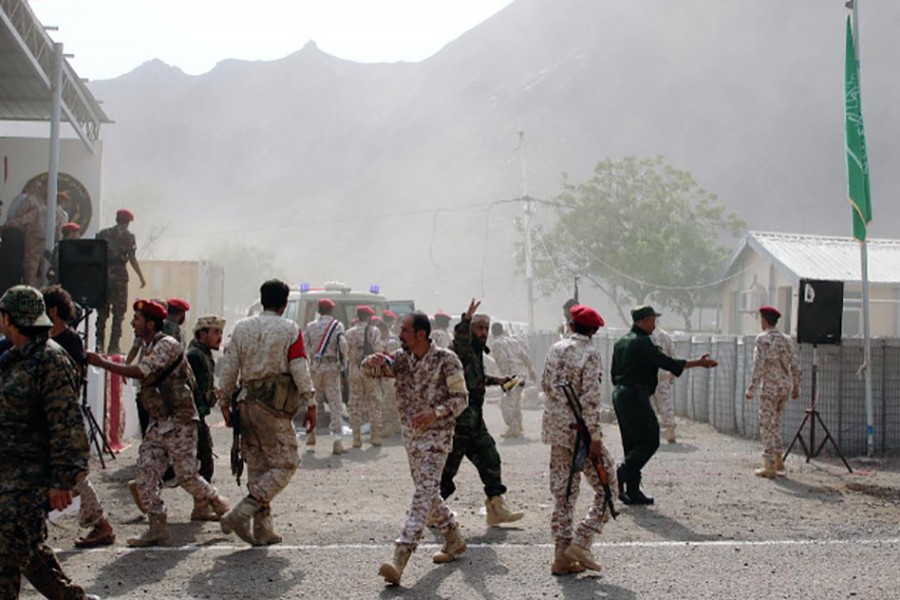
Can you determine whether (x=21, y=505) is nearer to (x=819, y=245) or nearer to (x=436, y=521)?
(x=436, y=521)

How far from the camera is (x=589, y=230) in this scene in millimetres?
46750

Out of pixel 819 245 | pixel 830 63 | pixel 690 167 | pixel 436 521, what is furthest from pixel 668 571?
pixel 830 63

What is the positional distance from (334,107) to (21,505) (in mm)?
178906

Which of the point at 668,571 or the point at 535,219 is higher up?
the point at 535,219

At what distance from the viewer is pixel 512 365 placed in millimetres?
15344

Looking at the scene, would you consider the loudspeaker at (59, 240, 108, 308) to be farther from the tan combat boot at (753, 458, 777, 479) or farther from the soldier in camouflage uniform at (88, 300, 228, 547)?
the tan combat boot at (753, 458, 777, 479)

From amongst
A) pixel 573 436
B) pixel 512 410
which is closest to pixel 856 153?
pixel 512 410

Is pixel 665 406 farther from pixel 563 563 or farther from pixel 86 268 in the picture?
pixel 563 563

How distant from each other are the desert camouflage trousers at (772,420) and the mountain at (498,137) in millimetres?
74833

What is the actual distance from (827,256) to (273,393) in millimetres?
26516

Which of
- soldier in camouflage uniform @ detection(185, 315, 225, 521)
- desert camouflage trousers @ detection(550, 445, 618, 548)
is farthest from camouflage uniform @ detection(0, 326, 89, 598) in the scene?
soldier in camouflage uniform @ detection(185, 315, 225, 521)

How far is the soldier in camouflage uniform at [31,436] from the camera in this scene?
4461 millimetres

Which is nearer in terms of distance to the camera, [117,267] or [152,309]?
[152,309]

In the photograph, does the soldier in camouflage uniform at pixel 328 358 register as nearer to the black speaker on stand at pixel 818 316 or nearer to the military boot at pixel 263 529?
the black speaker on stand at pixel 818 316
